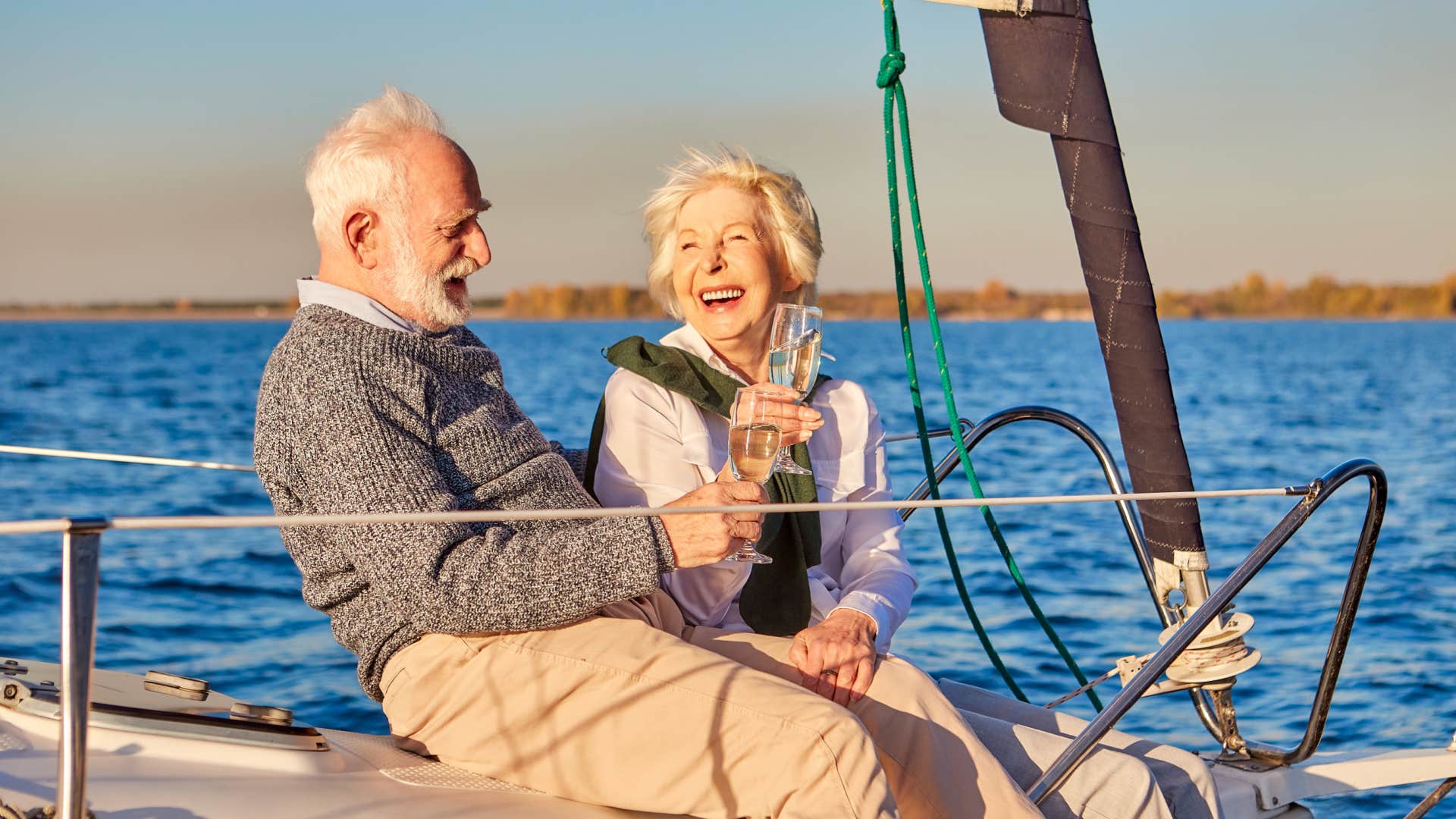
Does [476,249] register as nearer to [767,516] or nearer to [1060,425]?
[767,516]

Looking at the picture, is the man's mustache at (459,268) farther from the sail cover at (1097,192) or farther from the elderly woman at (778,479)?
the sail cover at (1097,192)

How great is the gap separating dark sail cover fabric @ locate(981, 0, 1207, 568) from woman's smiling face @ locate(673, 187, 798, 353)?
0.54 meters

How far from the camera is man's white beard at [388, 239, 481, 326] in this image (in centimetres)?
229

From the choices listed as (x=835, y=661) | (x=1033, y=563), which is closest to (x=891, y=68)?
(x=835, y=661)

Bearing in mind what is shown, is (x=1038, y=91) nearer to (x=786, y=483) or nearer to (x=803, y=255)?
→ (x=803, y=255)

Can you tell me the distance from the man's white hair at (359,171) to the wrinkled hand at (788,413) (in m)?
0.69

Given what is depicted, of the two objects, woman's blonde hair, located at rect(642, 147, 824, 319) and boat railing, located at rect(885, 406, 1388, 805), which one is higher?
woman's blonde hair, located at rect(642, 147, 824, 319)

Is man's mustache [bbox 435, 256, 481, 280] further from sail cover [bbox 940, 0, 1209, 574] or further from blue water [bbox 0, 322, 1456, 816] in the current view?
blue water [bbox 0, 322, 1456, 816]

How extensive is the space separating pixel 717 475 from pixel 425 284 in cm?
65

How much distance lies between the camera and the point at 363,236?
7.50ft

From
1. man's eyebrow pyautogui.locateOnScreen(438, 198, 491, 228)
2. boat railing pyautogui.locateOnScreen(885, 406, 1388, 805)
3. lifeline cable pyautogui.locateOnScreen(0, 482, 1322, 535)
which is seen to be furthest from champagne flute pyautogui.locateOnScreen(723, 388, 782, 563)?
man's eyebrow pyautogui.locateOnScreen(438, 198, 491, 228)

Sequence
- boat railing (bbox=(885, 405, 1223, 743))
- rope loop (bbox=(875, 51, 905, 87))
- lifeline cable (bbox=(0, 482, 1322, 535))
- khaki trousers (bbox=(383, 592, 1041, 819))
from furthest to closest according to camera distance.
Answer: boat railing (bbox=(885, 405, 1223, 743)), rope loop (bbox=(875, 51, 905, 87)), khaki trousers (bbox=(383, 592, 1041, 819)), lifeline cable (bbox=(0, 482, 1322, 535))

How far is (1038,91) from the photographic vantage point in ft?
8.60

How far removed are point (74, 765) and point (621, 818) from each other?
0.80 meters
